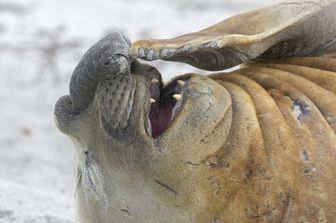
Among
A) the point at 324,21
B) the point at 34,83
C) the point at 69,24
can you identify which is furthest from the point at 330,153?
the point at 69,24

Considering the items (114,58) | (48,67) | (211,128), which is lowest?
(211,128)

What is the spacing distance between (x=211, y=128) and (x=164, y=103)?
275 mm

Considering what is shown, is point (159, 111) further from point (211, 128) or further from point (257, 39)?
point (257, 39)

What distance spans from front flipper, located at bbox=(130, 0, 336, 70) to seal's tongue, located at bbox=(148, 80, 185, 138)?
0.09 meters

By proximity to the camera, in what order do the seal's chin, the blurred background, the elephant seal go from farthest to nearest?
the blurred background
the seal's chin
the elephant seal

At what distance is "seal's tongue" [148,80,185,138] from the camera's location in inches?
99.2

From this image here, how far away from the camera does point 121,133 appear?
2.47 meters

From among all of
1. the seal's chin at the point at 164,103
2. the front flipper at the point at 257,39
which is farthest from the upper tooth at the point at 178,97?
the front flipper at the point at 257,39

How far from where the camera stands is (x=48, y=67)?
22.8 ft

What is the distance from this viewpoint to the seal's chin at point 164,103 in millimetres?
2508

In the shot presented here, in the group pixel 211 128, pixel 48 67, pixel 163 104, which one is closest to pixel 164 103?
pixel 163 104

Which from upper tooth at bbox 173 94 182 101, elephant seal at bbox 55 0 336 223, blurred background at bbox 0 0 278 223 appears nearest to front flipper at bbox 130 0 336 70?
elephant seal at bbox 55 0 336 223

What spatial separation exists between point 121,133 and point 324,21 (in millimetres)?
800

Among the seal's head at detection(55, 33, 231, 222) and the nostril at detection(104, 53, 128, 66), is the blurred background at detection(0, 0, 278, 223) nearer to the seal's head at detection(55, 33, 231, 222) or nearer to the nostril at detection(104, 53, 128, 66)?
the seal's head at detection(55, 33, 231, 222)
